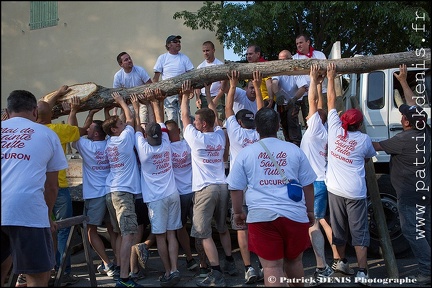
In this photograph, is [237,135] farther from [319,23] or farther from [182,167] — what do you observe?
[319,23]

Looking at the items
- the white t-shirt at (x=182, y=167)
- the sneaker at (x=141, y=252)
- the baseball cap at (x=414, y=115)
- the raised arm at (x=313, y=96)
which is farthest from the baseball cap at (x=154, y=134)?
the baseball cap at (x=414, y=115)

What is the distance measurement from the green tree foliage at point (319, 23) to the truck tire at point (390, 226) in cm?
495

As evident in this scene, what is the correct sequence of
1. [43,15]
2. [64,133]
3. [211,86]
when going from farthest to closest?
1. [43,15]
2. [211,86]
3. [64,133]

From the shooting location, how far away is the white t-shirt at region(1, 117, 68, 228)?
11.8ft

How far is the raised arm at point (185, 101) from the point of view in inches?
206

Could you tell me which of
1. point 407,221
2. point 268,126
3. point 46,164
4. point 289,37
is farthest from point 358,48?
point 46,164

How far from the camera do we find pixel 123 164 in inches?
205

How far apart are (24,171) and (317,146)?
3.10m

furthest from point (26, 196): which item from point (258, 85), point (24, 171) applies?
point (258, 85)

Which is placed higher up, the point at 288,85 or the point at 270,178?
the point at 288,85

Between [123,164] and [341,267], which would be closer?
[341,267]

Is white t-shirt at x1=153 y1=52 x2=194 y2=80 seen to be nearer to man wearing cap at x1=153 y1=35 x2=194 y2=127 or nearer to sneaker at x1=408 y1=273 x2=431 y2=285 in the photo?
man wearing cap at x1=153 y1=35 x2=194 y2=127

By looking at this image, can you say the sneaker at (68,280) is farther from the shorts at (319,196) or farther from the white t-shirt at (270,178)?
the shorts at (319,196)

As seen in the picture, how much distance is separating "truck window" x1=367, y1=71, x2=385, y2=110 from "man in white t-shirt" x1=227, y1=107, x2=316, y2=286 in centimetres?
279
